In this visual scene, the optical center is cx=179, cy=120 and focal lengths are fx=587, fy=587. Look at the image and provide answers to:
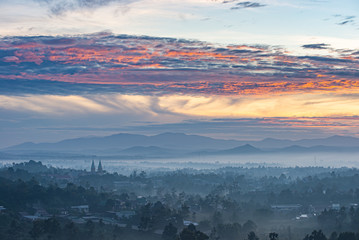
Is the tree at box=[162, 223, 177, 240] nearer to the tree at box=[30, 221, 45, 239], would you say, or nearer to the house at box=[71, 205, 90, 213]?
the tree at box=[30, 221, 45, 239]

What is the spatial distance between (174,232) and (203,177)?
87.0 m

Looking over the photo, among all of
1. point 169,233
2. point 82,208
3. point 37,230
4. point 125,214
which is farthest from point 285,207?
point 37,230

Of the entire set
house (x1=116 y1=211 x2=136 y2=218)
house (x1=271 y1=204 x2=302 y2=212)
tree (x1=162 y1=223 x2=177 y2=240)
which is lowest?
tree (x1=162 y1=223 x2=177 y2=240)

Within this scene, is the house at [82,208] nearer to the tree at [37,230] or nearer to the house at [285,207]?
the tree at [37,230]

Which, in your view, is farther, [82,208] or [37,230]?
[82,208]

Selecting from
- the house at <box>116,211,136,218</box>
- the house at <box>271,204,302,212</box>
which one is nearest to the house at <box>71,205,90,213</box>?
the house at <box>116,211,136,218</box>

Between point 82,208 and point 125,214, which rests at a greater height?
point 82,208

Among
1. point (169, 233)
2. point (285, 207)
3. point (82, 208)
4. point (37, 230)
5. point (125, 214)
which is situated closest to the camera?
point (37, 230)

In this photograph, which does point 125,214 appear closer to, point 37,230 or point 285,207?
point 37,230

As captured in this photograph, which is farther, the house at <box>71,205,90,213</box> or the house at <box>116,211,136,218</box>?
the house at <box>71,205,90,213</box>

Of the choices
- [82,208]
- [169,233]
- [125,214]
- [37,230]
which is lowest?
[169,233]

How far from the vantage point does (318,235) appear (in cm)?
4728

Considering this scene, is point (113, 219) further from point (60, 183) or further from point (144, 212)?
point (60, 183)

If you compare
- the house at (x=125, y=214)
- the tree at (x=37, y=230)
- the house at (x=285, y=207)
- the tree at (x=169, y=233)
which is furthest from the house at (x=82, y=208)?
the house at (x=285, y=207)
